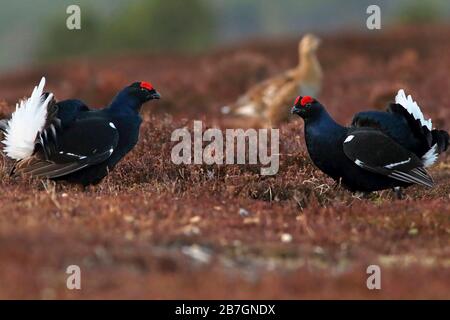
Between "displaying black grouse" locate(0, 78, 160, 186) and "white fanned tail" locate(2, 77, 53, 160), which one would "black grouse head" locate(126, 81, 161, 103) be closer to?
"displaying black grouse" locate(0, 78, 160, 186)

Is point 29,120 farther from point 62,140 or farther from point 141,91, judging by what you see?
point 141,91

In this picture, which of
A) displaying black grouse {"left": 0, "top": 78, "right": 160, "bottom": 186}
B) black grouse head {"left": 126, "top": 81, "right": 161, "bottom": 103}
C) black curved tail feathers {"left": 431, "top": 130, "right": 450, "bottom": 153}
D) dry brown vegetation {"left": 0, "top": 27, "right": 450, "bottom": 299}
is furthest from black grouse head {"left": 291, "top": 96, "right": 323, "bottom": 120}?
displaying black grouse {"left": 0, "top": 78, "right": 160, "bottom": 186}

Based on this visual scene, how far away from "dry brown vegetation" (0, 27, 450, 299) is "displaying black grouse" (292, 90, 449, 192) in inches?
10.7

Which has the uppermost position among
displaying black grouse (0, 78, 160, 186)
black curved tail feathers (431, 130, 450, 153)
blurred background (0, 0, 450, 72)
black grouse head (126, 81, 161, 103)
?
blurred background (0, 0, 450, 72)

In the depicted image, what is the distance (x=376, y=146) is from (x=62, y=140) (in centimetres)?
347

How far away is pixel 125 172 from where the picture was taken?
34.5 ft

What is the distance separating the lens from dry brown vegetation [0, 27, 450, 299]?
6352 mm

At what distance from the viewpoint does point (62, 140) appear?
9.35 m

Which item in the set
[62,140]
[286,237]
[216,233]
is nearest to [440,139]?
[286,237]

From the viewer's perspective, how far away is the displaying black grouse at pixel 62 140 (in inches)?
363

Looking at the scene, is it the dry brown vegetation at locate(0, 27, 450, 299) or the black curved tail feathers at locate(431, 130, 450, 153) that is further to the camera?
the black curved tail feathers at locate(431, 130, 450, 153)

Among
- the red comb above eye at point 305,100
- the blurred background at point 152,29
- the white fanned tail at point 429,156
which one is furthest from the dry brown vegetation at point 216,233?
the blurred background at point 152,29

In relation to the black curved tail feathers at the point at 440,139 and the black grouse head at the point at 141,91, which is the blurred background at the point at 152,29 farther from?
the black grouse head at the point at 141,91

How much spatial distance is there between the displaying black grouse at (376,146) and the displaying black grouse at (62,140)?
2130mm
